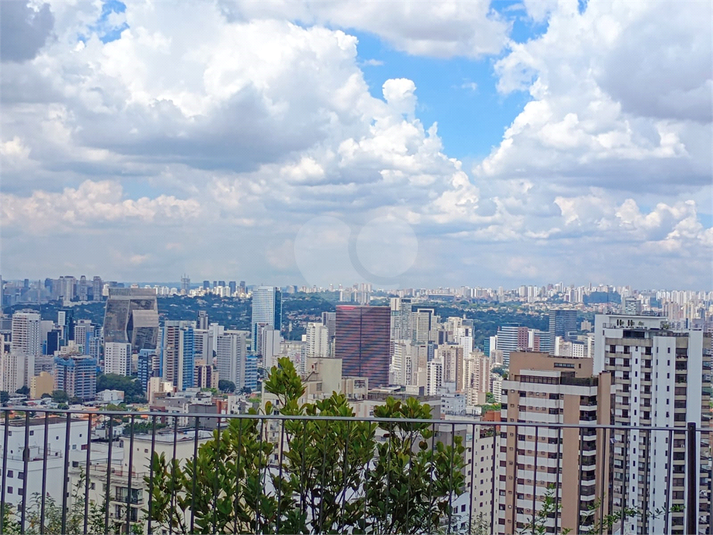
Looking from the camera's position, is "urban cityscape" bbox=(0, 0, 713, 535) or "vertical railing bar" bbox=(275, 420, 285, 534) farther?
"urban cityscape" bbox=(0, 0, 713, 535)

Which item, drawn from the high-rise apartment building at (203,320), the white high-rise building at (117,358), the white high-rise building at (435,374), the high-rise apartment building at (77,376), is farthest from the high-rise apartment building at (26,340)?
the white high-rise building at (435,374)

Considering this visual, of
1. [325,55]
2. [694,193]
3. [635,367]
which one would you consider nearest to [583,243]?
[694,193]

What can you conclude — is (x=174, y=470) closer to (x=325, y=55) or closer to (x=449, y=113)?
(x=325, y=55)

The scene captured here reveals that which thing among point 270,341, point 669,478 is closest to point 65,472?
point 669,478

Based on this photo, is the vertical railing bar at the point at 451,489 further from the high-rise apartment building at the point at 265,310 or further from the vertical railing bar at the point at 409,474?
the high-rise apartment building at the point at 265,310

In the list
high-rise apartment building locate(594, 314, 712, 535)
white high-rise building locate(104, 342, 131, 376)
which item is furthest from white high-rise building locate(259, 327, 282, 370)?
high-rise apartment building locate(594, 314, 712, 535)

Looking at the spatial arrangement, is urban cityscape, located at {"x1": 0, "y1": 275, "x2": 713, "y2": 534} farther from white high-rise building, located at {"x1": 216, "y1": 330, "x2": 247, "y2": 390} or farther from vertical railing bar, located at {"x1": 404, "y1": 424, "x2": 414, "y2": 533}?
vertical railing bar, located at {"x1": 404, "y1": 424, "x2": 414, "y2": 533}

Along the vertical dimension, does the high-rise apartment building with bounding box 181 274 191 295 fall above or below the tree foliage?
above
